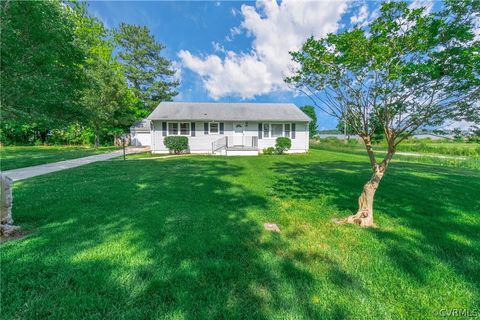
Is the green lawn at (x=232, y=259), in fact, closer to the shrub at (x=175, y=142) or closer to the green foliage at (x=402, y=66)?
the green foliage at (x=402, y=66)

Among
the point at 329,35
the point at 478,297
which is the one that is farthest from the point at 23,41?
the point at 478,297

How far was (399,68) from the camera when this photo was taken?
9.96 ft

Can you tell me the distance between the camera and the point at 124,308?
1.92m

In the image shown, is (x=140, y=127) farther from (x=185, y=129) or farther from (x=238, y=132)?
(x=238, y=132)

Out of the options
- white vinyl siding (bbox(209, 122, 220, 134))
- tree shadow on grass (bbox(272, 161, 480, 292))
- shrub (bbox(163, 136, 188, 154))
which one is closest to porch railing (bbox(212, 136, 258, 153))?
white vinyl siding (bbox(209, 122, 220, 134))

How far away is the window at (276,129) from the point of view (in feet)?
59.9

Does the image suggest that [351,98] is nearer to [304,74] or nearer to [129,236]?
[304,74]

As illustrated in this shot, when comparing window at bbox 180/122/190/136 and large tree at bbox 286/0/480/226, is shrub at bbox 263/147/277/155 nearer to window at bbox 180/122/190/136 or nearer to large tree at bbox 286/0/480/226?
window at bbox 180/122/190/136

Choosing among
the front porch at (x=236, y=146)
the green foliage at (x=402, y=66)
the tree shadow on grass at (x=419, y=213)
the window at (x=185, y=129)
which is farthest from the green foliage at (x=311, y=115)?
the green foliage at (x=402, y=66)

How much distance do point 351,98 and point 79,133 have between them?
29.8 metres

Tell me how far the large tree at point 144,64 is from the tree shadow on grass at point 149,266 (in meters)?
30.7

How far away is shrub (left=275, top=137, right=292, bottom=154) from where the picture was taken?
17.6m

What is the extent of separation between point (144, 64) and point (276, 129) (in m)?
26.0

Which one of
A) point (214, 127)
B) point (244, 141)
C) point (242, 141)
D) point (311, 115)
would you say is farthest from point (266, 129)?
point (311, 115)
